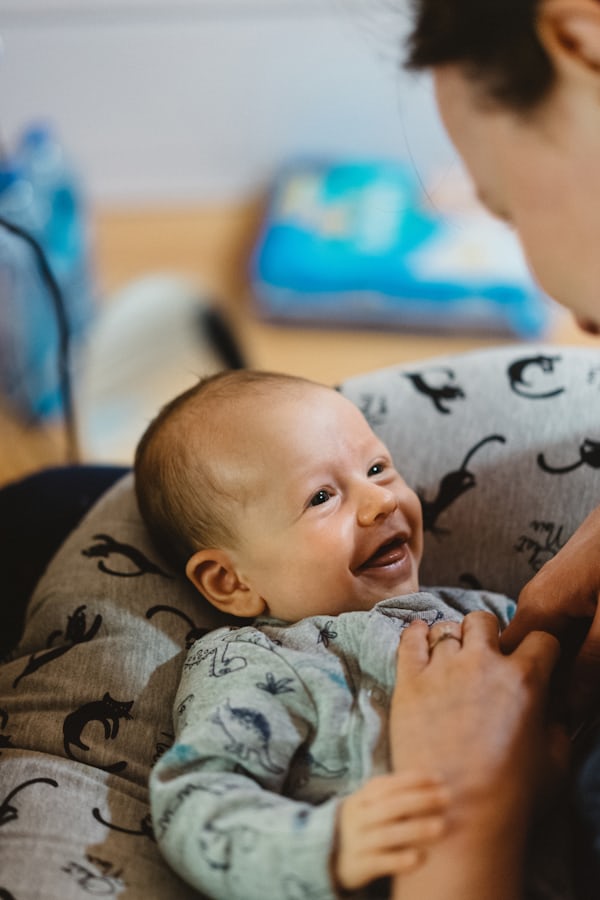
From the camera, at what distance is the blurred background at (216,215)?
7.20 ft

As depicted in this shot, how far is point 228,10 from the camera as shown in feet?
8.22

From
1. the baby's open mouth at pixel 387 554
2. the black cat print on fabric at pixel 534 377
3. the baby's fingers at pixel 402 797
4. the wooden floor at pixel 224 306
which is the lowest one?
the wooden floor at pixel 224 306

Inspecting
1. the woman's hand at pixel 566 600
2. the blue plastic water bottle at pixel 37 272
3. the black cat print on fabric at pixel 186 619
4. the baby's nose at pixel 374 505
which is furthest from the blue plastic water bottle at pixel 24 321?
the woman's hand at pixel 566 600

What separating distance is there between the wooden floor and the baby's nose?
1.27 m

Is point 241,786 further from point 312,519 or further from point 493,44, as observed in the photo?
point 493,44

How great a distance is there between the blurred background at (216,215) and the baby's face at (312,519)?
3.66 feet

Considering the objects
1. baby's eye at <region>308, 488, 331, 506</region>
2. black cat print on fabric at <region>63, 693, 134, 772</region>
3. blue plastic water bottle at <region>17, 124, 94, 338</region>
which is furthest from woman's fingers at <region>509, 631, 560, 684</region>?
blue plastic water bottle at <region>17, 124, 94, 338</region>

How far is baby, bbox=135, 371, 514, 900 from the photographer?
74cm

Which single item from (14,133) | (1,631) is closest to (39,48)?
(14,133)

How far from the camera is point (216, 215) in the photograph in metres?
2.81

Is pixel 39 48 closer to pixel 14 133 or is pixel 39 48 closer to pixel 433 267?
pixel 14 133

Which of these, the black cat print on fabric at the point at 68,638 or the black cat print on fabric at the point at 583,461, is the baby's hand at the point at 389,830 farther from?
the black cat print on fabric at the point at 583,461

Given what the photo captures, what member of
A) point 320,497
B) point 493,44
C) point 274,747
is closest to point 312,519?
point 320,497

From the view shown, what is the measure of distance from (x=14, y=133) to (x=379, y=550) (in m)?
2.11
